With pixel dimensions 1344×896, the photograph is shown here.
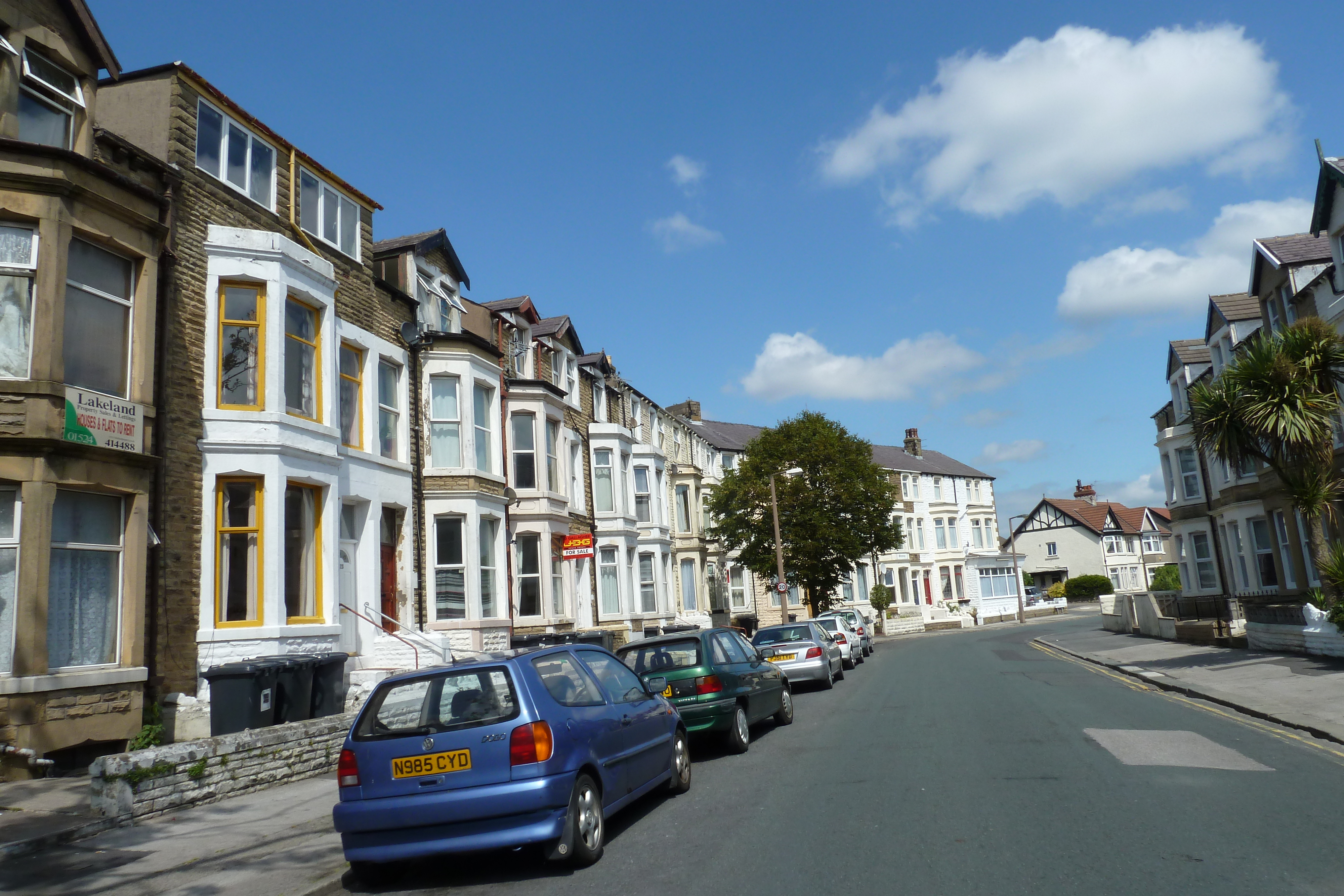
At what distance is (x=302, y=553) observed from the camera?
49.9 feet

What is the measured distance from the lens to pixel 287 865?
7.35 m

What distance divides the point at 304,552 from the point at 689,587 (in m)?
27.9

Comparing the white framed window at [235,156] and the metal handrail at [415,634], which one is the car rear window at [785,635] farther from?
the white framed window at [235,156]

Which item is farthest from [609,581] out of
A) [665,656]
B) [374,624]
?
[665,656]

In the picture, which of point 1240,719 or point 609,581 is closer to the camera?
point 1240,719

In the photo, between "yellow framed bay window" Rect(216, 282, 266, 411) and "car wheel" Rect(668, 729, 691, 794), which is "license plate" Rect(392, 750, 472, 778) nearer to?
"car wheel" Rect(668, 729, 691, 794)

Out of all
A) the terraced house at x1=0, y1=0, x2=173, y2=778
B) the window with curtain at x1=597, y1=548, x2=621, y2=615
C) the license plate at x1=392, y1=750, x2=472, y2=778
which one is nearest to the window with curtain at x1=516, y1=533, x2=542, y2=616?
the window with curtain at x1=597, y1=548, x2=621, y2=615

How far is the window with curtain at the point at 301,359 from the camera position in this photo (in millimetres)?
15242

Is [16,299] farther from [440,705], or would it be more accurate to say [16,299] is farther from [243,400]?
[440,705]

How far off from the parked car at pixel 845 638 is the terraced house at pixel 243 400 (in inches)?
504

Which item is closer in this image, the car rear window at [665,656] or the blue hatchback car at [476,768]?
the blue hatchback car at [476,768]

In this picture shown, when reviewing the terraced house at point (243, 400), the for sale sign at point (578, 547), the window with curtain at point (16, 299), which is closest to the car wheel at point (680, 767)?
the terraced house at point (243, 400)

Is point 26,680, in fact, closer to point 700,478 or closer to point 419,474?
point 419,474

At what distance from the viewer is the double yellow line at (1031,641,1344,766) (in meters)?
9.66
